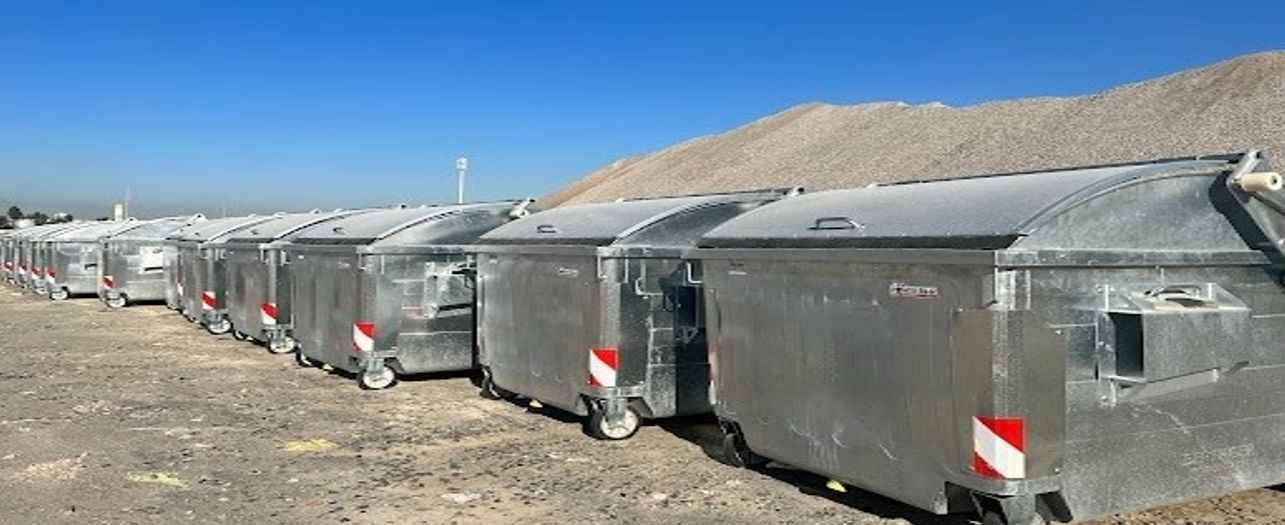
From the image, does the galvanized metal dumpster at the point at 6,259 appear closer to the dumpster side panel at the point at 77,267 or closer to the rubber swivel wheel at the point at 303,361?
the dumpster side panel at the point at 77,267

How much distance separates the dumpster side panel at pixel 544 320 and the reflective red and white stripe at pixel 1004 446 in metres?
3.27

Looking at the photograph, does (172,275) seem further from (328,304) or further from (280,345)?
(328,304)

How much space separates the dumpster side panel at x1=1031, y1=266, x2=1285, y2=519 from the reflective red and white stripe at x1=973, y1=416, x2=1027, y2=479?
0.89 ft

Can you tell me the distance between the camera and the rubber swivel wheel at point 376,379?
31.8ft

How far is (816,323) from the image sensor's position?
542 centimetres

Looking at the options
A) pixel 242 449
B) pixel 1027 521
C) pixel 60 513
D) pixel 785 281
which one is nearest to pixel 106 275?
pixel 242 449

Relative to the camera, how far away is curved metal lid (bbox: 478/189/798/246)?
7.35 m

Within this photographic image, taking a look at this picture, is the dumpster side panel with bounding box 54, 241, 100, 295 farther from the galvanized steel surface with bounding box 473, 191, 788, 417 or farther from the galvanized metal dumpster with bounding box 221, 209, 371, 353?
the galvanized steel surface with bounding box 473, 191, 788, 417

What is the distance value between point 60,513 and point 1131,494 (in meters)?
5.38

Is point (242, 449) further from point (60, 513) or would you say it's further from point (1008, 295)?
point (1008, 295)

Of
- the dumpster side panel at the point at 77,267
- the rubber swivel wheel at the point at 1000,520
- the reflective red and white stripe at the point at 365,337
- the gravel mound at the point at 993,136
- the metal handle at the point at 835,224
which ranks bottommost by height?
the rubber swivel wheel at the point at 1000,520

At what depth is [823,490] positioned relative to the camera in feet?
18.9

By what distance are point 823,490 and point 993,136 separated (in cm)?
2858

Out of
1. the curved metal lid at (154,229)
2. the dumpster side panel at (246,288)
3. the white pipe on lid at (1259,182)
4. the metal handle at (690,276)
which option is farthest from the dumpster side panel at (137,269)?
the white pipe on lid at (1259,182)
